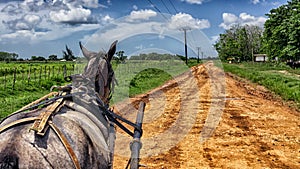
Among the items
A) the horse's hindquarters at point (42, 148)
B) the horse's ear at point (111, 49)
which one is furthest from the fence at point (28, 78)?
the horse's hindquarters at point (42, 148)

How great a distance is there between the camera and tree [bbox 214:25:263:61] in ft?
290

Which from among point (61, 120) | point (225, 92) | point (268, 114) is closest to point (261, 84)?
point (225, 92)

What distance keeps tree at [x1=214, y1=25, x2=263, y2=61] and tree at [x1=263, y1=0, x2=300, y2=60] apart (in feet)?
120

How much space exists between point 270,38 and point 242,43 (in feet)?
131

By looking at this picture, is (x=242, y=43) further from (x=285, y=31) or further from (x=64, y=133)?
(x=64, y=133)

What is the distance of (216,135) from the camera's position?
8.68m

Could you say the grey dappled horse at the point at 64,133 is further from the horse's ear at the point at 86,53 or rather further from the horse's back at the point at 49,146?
the horse's ear at the point at 86,53

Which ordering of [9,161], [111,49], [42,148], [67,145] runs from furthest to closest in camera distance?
1. [111,49]
2. [67,145]
3. [42,148]
4. [9,161]

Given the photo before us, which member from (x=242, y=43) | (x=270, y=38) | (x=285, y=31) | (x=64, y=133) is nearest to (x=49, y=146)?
(x=64, y=133)

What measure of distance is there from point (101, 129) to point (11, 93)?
15.2m

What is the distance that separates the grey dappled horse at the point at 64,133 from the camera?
7.76 ft

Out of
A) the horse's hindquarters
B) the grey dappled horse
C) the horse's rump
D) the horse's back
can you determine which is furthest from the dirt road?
the horse's hindquarters

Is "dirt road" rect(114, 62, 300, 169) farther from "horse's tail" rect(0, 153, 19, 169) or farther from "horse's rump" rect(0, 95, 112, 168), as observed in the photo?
"horse's tail" rect(0, 153, 19, 169)

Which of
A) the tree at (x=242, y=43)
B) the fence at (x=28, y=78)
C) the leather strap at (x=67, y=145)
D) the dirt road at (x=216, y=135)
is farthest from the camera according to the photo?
the tree at (x=242, y=43)
